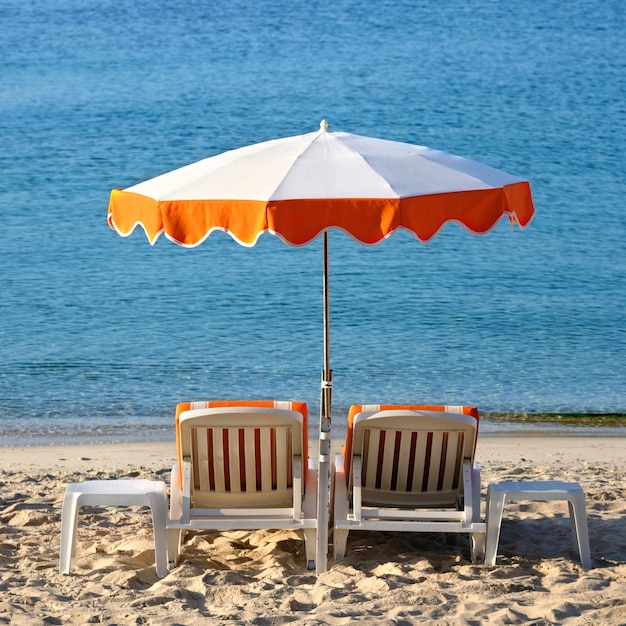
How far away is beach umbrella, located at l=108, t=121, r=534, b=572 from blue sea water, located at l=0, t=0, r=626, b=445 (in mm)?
5057

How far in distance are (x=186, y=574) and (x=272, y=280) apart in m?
13.8

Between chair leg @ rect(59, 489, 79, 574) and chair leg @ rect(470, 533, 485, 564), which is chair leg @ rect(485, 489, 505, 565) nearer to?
chair leg @ rect(470, 533, 485, 564)

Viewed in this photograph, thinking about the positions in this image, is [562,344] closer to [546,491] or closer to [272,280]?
[272,280]

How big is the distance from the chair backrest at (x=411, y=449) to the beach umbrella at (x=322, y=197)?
26 centimetres

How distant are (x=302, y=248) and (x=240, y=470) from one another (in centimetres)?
1609

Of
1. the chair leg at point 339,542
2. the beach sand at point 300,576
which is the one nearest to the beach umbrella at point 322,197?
the chair leg at point 339,542

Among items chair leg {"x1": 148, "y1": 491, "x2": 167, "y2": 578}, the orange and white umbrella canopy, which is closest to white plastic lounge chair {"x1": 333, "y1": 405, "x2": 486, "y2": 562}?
chair leg {"x1": 148, "y1": 491, "x2": 167, "y2": 578}

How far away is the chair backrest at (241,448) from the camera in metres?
5.09

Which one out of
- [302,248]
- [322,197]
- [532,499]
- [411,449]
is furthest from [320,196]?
[302,248]

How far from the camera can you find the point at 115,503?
16.6ft

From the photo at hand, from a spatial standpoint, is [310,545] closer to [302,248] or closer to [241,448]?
[241,448]

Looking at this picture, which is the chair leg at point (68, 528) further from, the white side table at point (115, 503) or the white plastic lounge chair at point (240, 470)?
the white plastic lounge chair at point (240, 470)

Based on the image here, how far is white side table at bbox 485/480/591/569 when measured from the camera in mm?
5184

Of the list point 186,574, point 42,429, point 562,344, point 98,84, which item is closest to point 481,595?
point 186,574
